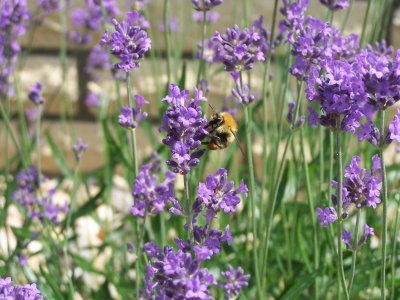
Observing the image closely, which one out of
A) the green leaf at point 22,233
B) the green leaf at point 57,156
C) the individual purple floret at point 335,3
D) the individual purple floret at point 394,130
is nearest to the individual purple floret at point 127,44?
the individual purple floret at point 394,130

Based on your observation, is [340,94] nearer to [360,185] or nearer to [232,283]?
[360,185]

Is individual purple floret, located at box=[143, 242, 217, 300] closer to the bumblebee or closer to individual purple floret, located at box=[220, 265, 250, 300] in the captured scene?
individual purple floret, located at box=[220, 265, 250, 300]

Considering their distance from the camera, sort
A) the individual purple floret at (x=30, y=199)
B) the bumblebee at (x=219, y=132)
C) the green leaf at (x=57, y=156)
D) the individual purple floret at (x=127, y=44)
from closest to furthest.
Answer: the individual purple floret at (x=127, y=44) → the bumblebee at (x=219, y=132) → the individual purple floret at (x=30, y=199) → the green leaf at (x=57, y=156)

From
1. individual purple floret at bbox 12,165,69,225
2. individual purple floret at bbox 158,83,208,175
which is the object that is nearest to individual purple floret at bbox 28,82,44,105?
individual purple floret at bbox 12,165,69,225

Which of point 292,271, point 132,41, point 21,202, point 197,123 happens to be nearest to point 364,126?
point 197,123

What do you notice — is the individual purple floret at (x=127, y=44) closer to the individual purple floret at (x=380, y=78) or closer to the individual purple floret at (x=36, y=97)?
the individual purple floret at (x=380, y=78)
